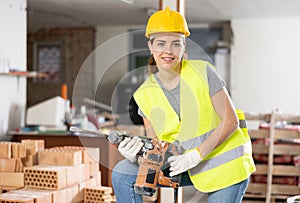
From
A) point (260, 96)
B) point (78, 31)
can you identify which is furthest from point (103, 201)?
point (78, 31)

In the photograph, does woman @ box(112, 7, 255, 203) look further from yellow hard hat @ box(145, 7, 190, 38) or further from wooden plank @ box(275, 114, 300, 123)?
wooden plank @ box(275, 114, 300, 123)

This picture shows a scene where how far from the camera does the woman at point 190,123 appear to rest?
6.82 feet

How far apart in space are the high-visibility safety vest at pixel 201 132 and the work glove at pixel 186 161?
37 millimetres

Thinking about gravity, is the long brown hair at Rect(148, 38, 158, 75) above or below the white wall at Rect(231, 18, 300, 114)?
below

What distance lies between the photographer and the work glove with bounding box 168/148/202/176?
82.7 inches

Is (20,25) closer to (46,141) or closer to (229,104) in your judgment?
(46,141)

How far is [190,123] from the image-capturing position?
6.93 feet

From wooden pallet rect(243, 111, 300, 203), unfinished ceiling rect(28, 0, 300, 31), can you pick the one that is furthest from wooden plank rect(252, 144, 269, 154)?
unfinished ceiling rect(28, 0, 300, 31)

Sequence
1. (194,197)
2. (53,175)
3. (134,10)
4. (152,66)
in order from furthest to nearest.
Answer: (134,10), (194,197), (53,175), (152,66)

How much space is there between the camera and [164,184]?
2.19 metres

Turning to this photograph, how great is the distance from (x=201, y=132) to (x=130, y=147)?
0.30 metres

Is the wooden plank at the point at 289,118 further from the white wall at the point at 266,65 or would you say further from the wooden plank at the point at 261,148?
the white wall at the point at 266,65

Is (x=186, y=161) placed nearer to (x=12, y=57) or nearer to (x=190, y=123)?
(x=190, y=123)

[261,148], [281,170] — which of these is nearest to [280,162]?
[281,170]
